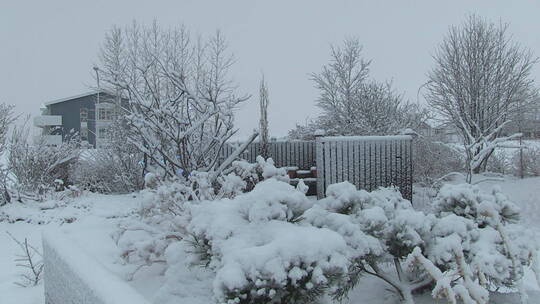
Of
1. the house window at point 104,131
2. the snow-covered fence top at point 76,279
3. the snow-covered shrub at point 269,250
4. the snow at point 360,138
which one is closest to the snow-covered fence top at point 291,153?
the snow at point 360,138

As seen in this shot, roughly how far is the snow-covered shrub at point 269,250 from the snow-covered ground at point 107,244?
0.33 m

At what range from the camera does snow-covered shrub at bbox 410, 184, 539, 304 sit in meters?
2.25

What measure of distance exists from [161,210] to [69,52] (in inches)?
686

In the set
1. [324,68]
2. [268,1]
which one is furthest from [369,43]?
[268,1]

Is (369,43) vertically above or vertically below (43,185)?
above

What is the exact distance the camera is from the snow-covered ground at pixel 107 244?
9.10 feet

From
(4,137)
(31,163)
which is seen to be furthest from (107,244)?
(31,163)

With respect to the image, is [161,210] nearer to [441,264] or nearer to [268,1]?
[441,264]

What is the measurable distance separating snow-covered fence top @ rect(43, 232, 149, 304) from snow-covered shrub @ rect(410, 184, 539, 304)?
1.64 m

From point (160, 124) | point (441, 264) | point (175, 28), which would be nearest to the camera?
point (441, 264)

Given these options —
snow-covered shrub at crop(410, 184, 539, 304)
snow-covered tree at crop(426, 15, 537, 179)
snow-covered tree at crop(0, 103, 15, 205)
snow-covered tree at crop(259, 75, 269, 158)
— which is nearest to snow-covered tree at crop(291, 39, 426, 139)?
snow-covered tree at crop(426, 15, 537, 179)

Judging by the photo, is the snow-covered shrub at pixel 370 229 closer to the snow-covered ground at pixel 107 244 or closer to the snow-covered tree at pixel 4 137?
the snow-covered ground at pixel 107 244

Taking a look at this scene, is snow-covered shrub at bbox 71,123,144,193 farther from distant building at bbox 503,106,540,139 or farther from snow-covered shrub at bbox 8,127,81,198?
distant building at bbox 503,106,540,139

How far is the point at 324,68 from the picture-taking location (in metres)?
22.3
